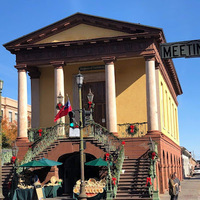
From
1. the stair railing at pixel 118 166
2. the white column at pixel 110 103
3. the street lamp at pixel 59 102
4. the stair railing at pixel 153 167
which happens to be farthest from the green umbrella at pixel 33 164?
the stair railing at pixel 153 167

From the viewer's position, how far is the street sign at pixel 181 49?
314 inches

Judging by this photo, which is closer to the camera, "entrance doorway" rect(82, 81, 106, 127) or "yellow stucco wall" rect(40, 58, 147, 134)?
"yellow stucco wall" rect(40, 58, 147, 134)

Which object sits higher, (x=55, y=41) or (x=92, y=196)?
(x=55, y=41)

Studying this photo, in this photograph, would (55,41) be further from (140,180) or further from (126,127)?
(140,180)

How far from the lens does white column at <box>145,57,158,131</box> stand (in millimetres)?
27609

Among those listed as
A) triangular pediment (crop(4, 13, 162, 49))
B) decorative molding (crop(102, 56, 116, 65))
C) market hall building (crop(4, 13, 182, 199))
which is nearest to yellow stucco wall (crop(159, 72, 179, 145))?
market hall building (crop(4, 13, 182, 199))

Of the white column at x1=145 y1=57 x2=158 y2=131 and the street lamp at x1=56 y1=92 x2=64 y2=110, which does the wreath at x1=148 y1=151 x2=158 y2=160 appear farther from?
the street lamp at x1=56 y1=92 x2=64 y2=110

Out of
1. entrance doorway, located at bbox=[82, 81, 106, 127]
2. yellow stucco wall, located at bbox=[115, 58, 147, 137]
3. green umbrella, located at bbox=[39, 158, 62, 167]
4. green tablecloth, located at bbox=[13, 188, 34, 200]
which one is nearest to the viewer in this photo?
green tablecloth, located at bbox=[13, 188, 34, 200]

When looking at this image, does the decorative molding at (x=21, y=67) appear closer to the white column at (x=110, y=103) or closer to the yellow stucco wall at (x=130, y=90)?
the yellow stucco wall at (x=130, y=90)

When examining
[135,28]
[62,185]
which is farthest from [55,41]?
[62,185]

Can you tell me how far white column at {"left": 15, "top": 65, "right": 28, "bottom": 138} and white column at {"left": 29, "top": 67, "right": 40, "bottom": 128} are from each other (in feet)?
8.05

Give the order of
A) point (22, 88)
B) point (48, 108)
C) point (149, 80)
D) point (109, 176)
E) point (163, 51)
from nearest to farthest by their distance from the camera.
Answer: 1. point (163, 51)
2. point (109, 176)
3. point (149, 80)
4. point (22, 88)
5. point (48, 108)

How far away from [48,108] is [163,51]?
25.3m

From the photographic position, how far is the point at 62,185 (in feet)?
92.4
